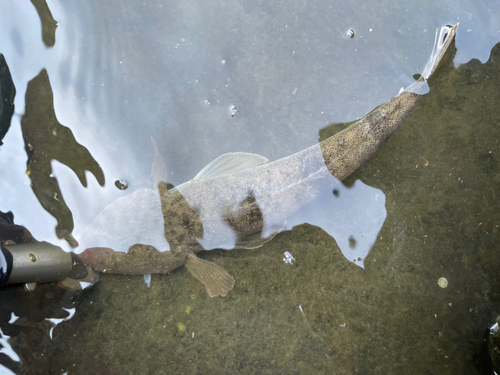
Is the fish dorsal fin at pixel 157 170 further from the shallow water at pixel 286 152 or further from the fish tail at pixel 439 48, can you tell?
the fish tail at pixel 439 48

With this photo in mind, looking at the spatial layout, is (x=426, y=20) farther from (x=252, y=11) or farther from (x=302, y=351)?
(x=302, y=351)

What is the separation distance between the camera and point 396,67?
3.88m

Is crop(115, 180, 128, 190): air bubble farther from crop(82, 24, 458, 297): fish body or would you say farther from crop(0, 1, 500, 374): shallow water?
crop(82, 24, 458, 297): fish body

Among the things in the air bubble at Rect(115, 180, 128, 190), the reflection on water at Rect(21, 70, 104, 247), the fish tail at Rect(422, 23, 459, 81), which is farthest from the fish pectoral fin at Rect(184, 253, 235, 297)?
the fish tail at Rect(422, 23, 459, 81)

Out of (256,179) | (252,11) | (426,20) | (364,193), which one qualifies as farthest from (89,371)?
(426,20)

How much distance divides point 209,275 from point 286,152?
5.25ft

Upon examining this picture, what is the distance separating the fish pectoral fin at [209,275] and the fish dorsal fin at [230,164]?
2.96ft

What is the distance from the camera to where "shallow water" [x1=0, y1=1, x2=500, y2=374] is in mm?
3699

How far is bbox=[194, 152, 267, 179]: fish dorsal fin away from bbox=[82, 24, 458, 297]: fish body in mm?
11

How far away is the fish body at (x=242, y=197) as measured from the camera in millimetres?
3531

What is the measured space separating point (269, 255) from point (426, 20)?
10.6 ft

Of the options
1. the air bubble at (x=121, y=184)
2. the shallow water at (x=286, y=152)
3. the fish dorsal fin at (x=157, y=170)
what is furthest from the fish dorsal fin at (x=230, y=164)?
the air bubble at (x=121, y=184)

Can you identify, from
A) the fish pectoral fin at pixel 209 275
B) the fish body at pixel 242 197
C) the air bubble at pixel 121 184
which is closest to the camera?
the fish body at pixel 242 197

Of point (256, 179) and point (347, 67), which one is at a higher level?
point (347, 67)
